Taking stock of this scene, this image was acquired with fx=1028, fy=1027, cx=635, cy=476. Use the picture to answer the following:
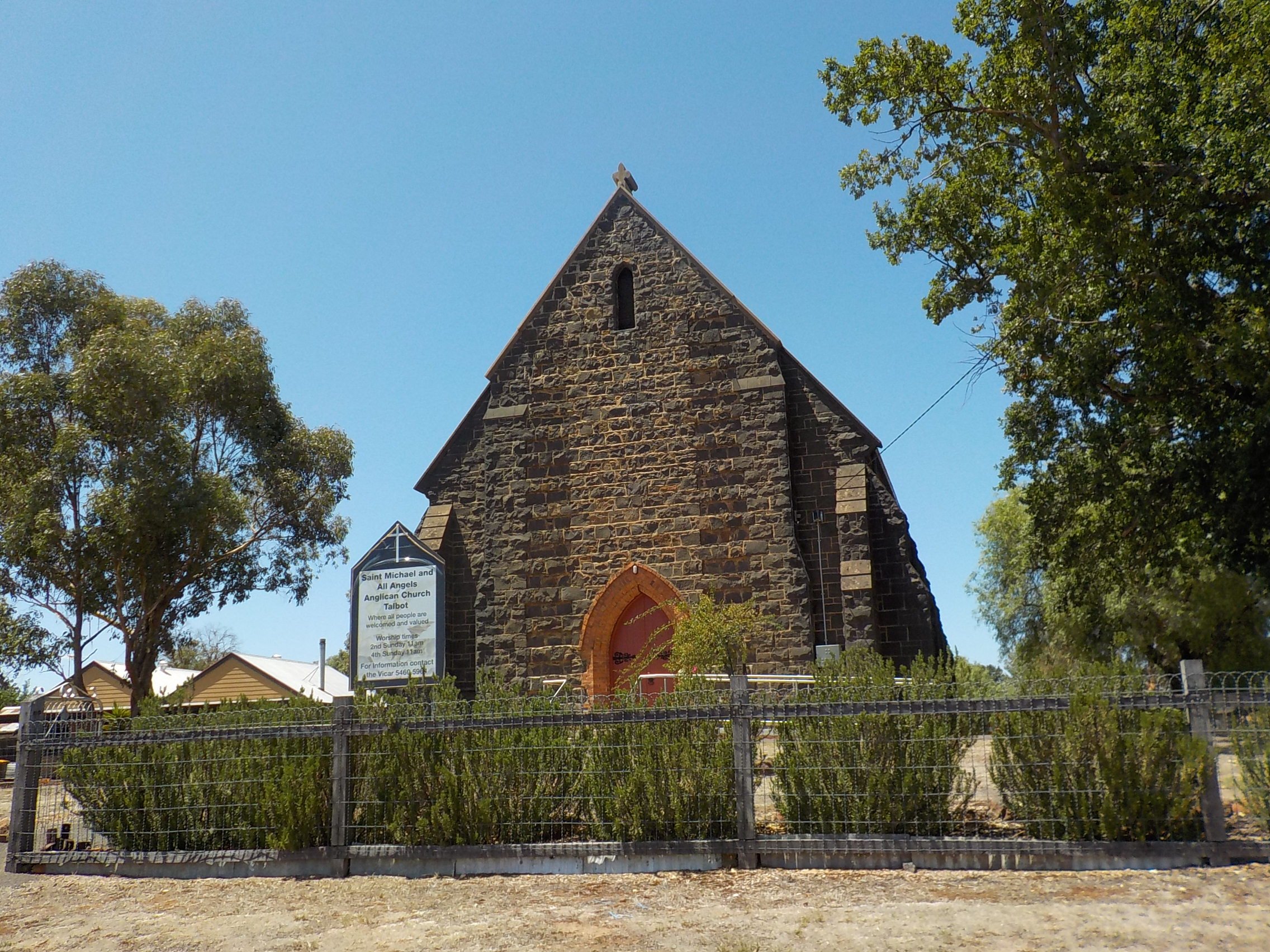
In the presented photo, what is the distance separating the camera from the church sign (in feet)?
54.4

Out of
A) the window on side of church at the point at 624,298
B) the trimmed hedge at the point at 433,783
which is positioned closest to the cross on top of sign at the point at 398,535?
the window on side of church at the point at 624,298

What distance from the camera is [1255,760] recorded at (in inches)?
292

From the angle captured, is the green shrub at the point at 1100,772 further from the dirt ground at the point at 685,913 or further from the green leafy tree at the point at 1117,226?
the green leafy tree at the point at 1117,226

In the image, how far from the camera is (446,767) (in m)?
8.81

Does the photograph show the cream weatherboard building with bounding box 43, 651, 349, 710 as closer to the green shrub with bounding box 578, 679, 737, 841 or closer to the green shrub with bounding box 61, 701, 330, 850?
the green shrub with bounding box 61, 701, 330, 850

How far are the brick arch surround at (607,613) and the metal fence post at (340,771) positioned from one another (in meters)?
8.39

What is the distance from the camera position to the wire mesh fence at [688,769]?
7.49 metres

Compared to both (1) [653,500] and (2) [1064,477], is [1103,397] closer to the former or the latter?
(2) [1064,477]

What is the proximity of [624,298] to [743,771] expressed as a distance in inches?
481

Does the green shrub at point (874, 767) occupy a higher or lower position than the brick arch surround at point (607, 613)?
lower

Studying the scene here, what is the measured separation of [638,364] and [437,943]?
42.8ft

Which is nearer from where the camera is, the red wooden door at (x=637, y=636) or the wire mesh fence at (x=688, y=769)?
the wire mesh fence at (x=688, y=769)

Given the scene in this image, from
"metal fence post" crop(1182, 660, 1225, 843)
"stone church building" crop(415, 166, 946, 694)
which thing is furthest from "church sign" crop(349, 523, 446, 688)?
"metal fence post" crop(1182, 660, 1225, 843)

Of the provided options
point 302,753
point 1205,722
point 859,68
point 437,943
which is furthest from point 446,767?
point 859,68
